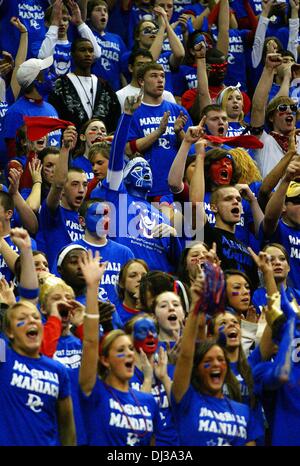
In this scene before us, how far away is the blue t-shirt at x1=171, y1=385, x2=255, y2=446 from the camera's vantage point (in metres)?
8.28

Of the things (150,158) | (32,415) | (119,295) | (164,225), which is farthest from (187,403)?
(150,158)

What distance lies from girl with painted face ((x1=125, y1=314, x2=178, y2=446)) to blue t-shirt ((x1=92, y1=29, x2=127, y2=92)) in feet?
17.2

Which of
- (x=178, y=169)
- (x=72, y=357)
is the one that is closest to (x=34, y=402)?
(x=72, y=357)

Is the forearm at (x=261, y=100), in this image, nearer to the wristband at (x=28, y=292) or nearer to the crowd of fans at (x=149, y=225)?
the crowd of fans at (x=149, y=225)

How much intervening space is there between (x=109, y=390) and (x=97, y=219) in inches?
82.7

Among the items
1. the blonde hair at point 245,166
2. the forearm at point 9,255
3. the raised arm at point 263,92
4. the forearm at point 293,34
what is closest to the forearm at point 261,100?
the raised arm at point 263,92

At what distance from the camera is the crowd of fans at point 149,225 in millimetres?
8273

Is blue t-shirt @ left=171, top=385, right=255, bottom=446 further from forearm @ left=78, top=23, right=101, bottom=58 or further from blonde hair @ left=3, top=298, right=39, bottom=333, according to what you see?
forearm @ left=78, top=23, right=101, bottom=58

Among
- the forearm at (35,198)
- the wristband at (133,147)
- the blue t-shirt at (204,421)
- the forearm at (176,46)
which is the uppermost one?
the forearm at (176,46)

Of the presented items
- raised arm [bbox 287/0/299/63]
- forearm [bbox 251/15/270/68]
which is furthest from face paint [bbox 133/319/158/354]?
raised arm [bbox 287/0/299/63]

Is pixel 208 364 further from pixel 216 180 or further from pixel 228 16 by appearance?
pixel 228 16

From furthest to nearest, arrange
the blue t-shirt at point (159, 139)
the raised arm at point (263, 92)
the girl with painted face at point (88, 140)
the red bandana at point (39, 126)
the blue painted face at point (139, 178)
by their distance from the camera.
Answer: the raised arm at point (263, 92) < the blue t-shirt at point (159, 139) < the girl with painted face at point (88, 140) < the red bandana at point (39, 126) < the blue painted face at point (139, 178)

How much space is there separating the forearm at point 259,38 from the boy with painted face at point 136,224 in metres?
3.69

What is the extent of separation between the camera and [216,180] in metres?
11.0
